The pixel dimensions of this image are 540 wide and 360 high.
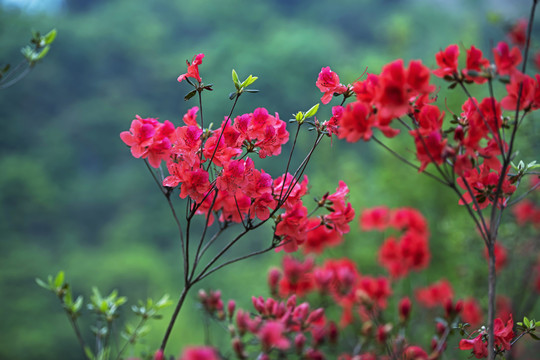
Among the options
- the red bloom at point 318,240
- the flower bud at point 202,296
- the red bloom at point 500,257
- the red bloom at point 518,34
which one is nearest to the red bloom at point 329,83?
the flower bud at point 202,296

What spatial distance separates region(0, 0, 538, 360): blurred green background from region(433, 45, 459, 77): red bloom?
3.06 meters

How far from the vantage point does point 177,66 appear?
35.3ft

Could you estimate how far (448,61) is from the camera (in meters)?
0.68

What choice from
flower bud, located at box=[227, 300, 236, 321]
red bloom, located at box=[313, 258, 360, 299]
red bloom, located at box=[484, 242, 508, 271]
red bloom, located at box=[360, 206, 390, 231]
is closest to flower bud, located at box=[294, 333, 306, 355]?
flower bud, located at box=[227, 300, 236, 321]

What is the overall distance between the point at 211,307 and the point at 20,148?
8.31m

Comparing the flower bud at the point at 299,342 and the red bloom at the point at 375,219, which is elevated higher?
the red bloom at the point at 375,219

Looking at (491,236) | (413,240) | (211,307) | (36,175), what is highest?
(36,175)

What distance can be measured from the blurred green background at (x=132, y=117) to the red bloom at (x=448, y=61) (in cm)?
306

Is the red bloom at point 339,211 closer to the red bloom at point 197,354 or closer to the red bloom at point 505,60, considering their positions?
the red bloom at point 505,60

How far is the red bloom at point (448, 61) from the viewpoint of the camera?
2.21 feet

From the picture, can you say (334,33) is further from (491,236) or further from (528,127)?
(491,236)

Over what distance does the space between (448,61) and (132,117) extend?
32.7ft

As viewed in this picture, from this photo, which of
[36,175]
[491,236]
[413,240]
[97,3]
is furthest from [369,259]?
[97,3]

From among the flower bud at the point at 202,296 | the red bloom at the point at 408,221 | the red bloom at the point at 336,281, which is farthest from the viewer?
the red bloom at the point at 408,221
